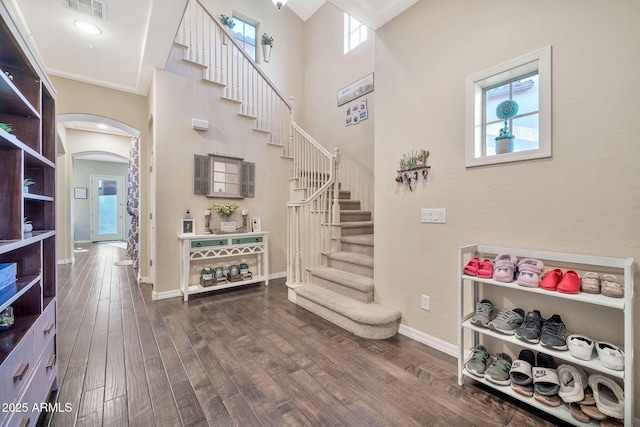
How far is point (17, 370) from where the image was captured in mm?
1138

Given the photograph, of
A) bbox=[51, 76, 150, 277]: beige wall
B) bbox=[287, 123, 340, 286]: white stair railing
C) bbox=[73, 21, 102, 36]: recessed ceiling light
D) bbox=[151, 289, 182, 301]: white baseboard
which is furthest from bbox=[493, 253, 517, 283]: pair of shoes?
bbox=[51, 76, 150, 277]: beige wall

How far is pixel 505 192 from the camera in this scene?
6.05 ft

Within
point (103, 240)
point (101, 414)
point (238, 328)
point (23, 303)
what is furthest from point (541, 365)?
point (103, 240)

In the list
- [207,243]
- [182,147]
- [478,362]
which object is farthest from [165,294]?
[478,362]

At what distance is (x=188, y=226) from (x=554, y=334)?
377 cm

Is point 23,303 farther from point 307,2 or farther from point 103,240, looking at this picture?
point 103,240

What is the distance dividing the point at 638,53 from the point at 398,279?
202 cm

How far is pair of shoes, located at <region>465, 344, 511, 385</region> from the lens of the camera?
1625 millimetres

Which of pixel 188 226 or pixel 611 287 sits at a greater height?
pixel 188 226

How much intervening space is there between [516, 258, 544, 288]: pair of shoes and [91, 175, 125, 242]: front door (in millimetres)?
11749

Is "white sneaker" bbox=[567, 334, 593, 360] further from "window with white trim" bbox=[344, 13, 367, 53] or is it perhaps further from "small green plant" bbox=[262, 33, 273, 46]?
"small green plant" bbox=[262, 33, 273, 46]

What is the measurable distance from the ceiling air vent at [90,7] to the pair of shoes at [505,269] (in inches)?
152

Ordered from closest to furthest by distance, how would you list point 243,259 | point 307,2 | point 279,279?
1. point 243,259
2. point 279,279
3. point 307,2

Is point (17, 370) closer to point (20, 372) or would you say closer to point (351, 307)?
point (20, 372)
